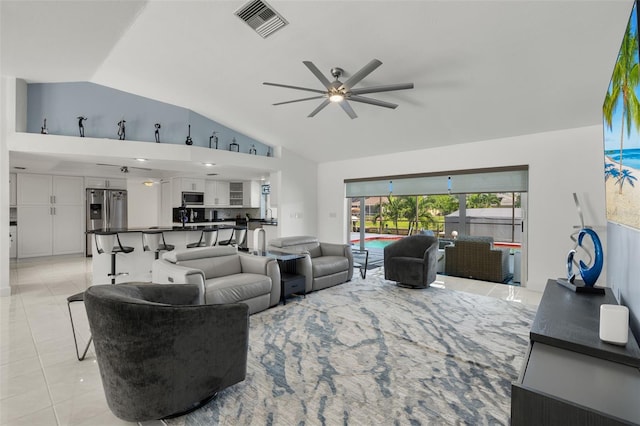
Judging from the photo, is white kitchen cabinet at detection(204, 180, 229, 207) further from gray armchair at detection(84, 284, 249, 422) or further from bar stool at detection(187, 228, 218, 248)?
gray armchair at detection(84, 284, 249, 422)

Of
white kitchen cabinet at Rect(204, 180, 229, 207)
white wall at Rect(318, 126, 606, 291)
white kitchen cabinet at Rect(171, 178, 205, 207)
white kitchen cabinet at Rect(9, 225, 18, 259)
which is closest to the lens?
white wall at Rect(318, 126, 606, 291)

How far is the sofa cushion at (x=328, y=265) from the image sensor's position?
4.54 m

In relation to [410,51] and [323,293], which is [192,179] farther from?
[410,51]

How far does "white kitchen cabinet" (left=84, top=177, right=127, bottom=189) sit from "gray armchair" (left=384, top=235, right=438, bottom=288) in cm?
750

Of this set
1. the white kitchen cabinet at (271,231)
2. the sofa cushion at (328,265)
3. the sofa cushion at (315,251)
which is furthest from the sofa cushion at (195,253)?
the white kitchen cabinet at (271,231)

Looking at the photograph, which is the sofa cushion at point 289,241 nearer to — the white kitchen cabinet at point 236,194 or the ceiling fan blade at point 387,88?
the ceiling fan blade at point 387,88

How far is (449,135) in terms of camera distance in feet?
17.2

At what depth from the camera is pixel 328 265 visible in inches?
185

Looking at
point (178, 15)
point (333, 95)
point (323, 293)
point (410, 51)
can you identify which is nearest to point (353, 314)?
point (323, 293)

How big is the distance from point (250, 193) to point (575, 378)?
851cm

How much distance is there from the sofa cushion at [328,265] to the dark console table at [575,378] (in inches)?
119

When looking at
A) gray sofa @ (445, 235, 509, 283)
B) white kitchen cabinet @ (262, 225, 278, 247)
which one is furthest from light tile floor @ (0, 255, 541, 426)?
white kitchen cabinet @ (262, 225, 278, 247)

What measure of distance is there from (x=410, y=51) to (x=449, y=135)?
7.55 ft

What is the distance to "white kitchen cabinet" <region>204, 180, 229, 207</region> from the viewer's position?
8.51 m
